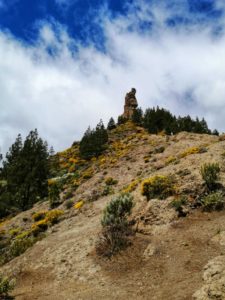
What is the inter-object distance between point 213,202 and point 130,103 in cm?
10118

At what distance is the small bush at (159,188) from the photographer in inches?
781

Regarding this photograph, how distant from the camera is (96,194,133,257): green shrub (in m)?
16.0

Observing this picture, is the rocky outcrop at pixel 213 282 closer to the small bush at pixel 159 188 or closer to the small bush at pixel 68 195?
the small bush at pixel 159 188

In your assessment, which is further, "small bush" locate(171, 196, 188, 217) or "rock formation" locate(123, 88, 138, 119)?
"rock formation" locate(123, 88, 138, 119)

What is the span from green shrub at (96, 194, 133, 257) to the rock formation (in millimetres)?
95257

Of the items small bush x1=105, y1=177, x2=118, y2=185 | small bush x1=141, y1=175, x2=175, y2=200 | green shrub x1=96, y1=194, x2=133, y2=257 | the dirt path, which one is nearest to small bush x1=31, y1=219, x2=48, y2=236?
the dirt path

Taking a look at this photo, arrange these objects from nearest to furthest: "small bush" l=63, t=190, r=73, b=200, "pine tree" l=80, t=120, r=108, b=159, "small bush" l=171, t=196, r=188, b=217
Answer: "small bush" l=171, t=196, r=188, b=217
"small bush" l=63, t=190, r=73, b=200
"pine tree" l=80, t=120, r=108, b=159

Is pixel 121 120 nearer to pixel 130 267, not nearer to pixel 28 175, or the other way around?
pixel 28 175

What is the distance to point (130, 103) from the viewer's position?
116688mm

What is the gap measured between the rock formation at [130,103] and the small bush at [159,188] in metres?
92.0

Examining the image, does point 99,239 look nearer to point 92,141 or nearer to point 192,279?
point 192,279

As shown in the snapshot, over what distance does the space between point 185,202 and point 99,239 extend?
5.13m

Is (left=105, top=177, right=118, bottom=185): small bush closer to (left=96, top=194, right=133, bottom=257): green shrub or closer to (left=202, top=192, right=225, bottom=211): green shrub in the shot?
(left=96, top=194, right=133, bottom=257): green shrub

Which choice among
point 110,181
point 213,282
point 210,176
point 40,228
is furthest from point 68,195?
point 213,282
